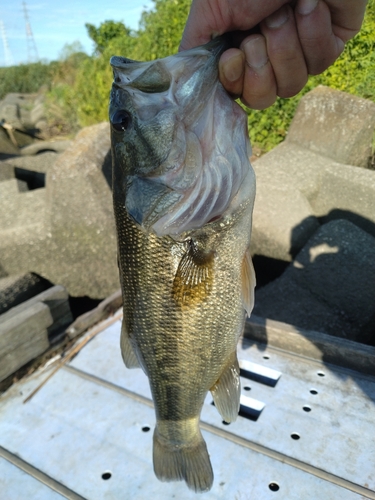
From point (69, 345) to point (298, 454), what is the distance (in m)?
1.88

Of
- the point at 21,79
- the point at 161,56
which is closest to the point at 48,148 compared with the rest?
the point at 161,56

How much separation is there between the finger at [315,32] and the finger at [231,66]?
228 millimetres

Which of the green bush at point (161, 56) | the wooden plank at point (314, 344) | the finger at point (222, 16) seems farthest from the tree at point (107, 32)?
the finger at point (222, 16)

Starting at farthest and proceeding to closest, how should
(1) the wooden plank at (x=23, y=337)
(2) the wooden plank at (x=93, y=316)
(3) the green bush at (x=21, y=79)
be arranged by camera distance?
(3) the green bush at (x=21, y=79) → (2) the wooden plank at (x=93, y=316) → (1) the wooden plank at (x=23, y=337)

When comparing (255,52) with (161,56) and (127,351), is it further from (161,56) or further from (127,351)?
(161,56)

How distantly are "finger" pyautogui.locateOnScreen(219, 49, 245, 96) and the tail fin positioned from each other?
59.7 inches

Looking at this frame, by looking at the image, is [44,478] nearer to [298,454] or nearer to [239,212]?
[298,454]

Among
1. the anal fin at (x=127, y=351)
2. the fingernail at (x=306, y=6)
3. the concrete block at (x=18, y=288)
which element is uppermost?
the fingernail at (x=306, y=6)

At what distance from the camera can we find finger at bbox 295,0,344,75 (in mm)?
1358

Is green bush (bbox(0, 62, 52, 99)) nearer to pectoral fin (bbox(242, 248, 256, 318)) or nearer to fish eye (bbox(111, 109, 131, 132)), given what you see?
fish eye (bbox(111, 109, 131, 132))

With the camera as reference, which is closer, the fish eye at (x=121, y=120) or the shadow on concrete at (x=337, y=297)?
the fish eye at (x=121, y=120)

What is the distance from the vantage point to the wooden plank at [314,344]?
2.72 metres

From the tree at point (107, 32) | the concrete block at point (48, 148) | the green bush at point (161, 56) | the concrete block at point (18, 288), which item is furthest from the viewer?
the tree at point (107, 32)

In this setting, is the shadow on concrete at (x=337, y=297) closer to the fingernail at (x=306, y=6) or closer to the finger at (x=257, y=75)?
the finger at (x=257, y=75)
